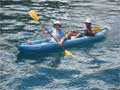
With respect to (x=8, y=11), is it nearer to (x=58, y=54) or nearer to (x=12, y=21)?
(x=12, y=21)

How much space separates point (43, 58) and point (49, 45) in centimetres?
95

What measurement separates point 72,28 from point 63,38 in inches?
153

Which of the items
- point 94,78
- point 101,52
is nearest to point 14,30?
point 101,52

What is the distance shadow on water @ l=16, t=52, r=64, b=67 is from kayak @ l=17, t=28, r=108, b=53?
0.23 m

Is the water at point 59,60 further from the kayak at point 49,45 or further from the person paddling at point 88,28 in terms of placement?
the person paddling at point 88,28

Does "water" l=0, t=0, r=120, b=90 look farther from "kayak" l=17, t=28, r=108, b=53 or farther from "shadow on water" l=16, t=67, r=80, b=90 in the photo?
"kayak" l=17, t=28, r=108, b=53

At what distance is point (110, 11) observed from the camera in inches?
1152

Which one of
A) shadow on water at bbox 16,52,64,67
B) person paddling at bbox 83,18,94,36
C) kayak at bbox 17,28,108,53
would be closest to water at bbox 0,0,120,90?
shadow on water at bbox 16,52,64,67

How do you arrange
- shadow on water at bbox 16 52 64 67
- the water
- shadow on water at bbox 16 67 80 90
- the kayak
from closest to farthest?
shadow on water at bbox 16 67 80 90 < the water < shadow on water at bbox 16 52 64 67 < the kayak

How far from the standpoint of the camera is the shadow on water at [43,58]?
1862cm

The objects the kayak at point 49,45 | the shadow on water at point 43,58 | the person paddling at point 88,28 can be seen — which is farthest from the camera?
the person paddling at point 88,28

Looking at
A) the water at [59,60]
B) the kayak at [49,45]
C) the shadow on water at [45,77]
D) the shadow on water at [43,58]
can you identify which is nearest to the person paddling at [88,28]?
the kayak at [49,45]

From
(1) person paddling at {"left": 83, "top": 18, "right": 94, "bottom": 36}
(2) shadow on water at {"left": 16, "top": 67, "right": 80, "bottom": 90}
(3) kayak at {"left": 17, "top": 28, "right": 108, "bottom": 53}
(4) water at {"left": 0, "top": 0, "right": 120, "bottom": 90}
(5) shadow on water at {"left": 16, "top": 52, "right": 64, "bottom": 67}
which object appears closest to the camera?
(2) shadow on water at {"left": 16, "top": 67, "right": 80, "bottom": 90}

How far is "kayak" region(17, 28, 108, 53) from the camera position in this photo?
1926 cm
